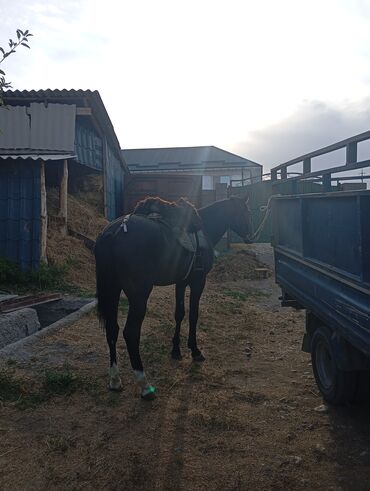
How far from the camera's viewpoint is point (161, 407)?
3.60 m

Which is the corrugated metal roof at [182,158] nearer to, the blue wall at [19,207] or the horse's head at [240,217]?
the blue wall at [19,207]

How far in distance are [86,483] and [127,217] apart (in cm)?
237

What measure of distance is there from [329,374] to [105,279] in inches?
90.4

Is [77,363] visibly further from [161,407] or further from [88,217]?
[88,217]

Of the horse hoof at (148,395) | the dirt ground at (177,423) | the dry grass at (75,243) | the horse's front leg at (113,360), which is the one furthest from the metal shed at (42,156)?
the horse hoof at (148,395)

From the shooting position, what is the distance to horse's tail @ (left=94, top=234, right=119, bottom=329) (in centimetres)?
397

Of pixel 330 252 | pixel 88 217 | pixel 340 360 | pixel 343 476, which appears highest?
pixel 88 217

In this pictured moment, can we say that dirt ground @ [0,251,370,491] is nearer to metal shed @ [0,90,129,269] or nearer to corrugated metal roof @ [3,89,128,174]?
metal shed @ [0,90,129,269]

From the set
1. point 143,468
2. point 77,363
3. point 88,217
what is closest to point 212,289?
point 88,217

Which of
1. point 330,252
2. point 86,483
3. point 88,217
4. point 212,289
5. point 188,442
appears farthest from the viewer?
point 88,217

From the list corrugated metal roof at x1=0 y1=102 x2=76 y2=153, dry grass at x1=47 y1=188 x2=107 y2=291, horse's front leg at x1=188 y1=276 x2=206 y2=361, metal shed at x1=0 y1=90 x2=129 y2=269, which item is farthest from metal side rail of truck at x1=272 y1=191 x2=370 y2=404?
corrugated metal roof at x1=0 y1=102 x2=76 y2=153

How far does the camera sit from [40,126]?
35.0ft

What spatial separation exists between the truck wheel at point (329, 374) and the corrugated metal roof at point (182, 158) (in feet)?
111

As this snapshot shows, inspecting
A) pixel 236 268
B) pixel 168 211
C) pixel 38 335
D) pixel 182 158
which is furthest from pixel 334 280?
pixel 182 158
